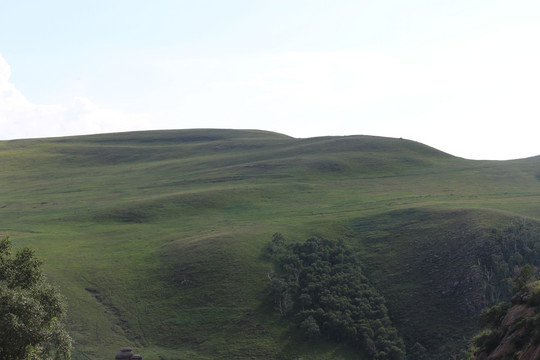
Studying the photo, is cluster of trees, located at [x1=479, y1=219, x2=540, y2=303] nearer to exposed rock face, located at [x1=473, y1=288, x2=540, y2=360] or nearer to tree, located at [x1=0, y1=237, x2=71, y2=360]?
exposed rock face, located at [x1=473, y1=288, x2=540, y2=360]

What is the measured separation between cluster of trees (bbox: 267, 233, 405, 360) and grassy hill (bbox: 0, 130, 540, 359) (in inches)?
73.0

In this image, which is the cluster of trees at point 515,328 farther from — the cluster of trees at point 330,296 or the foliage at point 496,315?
the cluster of trees at point 330,296

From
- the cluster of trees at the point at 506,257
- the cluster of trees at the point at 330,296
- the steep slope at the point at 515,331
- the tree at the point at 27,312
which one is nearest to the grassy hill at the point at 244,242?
the cluster of trees at the point at 506,257

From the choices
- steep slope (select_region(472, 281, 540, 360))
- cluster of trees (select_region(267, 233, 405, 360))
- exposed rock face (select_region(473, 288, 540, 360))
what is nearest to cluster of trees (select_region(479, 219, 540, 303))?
cluster of trees (select_region(267, 233, 405, 360))

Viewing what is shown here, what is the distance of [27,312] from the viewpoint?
2750 cm

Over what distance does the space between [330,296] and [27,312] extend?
43.8 metres

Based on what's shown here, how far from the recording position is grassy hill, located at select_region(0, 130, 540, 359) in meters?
59.9

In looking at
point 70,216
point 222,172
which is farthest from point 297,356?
point 222,172

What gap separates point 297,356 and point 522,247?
34.5 meters

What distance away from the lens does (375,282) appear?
70.6 meters

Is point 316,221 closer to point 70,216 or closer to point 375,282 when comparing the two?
point 375,282

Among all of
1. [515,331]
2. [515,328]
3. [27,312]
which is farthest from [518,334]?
[27,312]

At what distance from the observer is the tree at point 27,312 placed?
88.0 feet

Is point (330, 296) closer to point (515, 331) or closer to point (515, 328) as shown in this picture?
point (515, 328)
